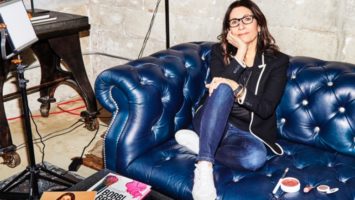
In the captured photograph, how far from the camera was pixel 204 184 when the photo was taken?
5.63ft

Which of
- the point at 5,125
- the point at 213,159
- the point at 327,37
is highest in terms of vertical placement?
the point at 327,37

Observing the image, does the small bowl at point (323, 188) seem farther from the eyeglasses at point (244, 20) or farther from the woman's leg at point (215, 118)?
the eyeglasses at point (244, 20)

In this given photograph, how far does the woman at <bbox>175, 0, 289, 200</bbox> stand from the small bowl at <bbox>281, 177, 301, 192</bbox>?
0.18m

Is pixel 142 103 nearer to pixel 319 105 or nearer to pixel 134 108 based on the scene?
pixel 134 108

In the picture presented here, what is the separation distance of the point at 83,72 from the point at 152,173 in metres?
1.50

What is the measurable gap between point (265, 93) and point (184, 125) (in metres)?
0.49

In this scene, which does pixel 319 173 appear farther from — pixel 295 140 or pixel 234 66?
pixel 234 66

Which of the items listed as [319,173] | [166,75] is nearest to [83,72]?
[166,75]

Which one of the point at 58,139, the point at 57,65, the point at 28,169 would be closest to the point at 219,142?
the point at 28,169

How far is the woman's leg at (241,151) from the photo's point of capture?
1.89 meters

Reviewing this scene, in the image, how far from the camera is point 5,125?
2721 millimetres

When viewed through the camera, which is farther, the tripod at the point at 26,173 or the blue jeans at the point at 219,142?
the tripod at the point at 26,173

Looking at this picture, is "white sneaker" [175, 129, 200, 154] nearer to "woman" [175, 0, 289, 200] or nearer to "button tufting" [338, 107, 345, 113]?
"woman" [175, 0, 289, 200]

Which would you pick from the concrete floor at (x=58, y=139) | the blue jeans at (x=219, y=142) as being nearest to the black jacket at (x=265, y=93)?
the blue jeans at (x=219, y=142)
